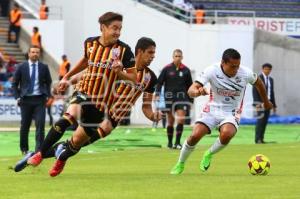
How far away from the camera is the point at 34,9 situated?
41.6 meters

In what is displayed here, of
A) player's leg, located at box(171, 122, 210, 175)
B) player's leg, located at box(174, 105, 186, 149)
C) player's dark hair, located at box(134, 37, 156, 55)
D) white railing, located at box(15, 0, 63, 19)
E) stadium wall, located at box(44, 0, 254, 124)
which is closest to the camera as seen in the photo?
player's dark hair, located at box(134, 37, 156, 55)

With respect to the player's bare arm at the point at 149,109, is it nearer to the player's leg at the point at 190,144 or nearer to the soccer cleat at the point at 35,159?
the player's leg at the point at 190,144

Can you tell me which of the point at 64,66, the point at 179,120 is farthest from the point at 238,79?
the point at 64,66

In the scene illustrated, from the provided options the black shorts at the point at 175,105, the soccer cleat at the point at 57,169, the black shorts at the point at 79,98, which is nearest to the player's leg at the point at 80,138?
the soccer cleat at the point at 57,169

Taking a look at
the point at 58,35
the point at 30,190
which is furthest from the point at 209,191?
the point at 58,35

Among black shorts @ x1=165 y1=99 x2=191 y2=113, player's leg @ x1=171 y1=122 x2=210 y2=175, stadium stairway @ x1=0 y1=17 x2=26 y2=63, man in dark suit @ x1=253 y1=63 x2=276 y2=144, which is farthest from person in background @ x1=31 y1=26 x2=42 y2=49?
player's leg @ x1=171 y1=122 x2=210 y2=175

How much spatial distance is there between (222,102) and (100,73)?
2.62m

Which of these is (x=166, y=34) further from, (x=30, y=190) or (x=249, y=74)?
(x=30, y=190)

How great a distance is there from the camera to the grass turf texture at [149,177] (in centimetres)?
1110

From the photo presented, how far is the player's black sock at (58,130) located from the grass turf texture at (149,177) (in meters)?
0.47

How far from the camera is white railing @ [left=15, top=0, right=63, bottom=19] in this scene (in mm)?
41000

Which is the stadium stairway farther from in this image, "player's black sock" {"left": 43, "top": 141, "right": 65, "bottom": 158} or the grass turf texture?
"player's black sock" {"left": 43, "top": 141, "right": 65, "bottom": 158}

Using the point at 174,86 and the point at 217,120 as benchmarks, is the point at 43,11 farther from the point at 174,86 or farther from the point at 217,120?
the point at 217,120

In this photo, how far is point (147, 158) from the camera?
18.8 meters
